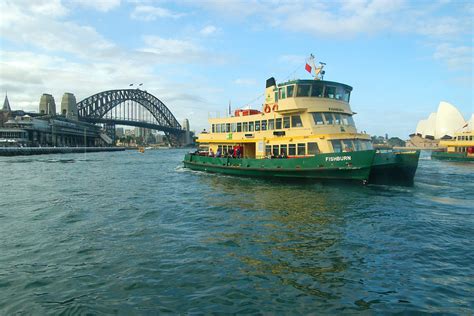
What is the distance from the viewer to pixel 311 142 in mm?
23734

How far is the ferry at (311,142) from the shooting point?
21547 mm

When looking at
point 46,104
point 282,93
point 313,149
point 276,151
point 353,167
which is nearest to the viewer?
point 353,167

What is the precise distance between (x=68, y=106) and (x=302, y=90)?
15709 centimetres

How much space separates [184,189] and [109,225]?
32.0 ft

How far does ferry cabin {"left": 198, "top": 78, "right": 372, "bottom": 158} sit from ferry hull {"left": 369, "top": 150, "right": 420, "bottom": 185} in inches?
85.8

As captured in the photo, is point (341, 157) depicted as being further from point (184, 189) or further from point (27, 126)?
point (27, 126)

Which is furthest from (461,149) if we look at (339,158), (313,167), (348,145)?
(313,167)

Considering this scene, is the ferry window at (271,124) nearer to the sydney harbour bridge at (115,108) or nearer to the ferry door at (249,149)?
the ferry door at (249,149)

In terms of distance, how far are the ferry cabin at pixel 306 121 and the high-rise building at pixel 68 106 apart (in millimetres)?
148171

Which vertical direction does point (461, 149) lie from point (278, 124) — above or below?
below

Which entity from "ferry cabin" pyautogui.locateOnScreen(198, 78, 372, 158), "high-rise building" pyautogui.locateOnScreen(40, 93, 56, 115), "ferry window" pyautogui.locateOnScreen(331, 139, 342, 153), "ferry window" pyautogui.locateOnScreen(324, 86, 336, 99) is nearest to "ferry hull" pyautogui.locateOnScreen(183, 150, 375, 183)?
"ferry cabin" pyautogui.locateOnScreen(198, 78, 372, 158)

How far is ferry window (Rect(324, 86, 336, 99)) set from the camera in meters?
24.6

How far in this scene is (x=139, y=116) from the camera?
194 m

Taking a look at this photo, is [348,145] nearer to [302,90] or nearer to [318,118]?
[318,118]
